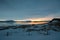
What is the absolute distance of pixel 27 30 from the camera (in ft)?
20.0

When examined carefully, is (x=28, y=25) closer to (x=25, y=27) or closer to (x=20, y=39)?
(x=25, y=27)

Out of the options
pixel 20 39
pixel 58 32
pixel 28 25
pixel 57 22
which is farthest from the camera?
pixel 28 25

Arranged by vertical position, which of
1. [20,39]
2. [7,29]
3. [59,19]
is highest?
[59,19]

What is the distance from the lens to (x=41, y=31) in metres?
5.75

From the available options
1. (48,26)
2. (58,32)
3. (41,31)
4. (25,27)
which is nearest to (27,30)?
(25,27)

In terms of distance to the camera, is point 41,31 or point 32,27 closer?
point 41,31

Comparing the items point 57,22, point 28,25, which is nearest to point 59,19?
point 57,22

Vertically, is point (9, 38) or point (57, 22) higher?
point (57, 22)

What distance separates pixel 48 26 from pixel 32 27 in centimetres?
94

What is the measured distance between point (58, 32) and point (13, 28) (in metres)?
2.58

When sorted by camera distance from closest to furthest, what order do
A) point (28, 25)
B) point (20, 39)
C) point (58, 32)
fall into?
point (20, 39) → point (58, 32) → point (28, 25)

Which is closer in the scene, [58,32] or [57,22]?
[58,32]

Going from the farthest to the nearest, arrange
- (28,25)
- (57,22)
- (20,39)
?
(28,25) → (57,22) → (20,39)

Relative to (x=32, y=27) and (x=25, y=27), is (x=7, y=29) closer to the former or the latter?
(x=25, y=27)
